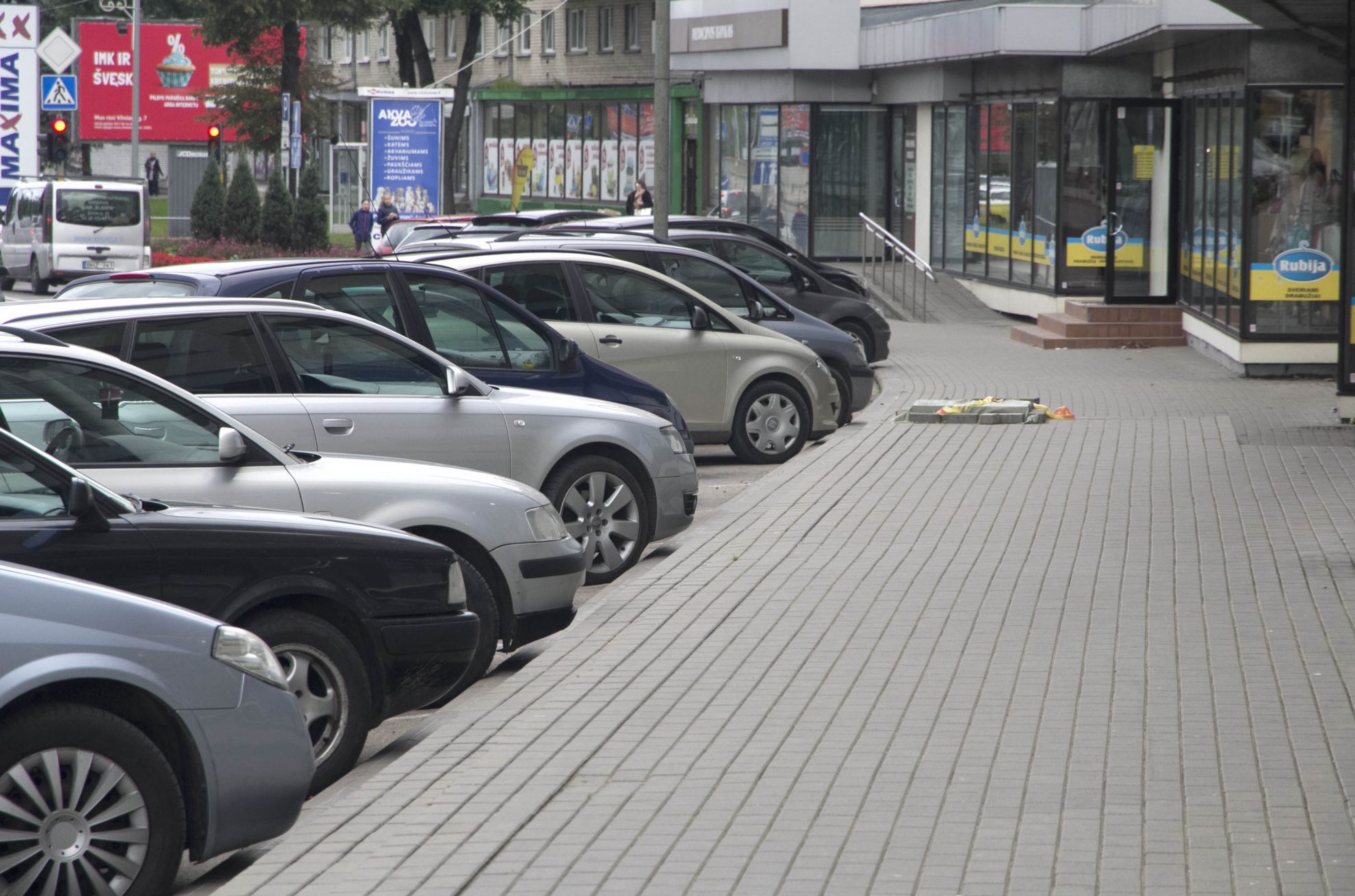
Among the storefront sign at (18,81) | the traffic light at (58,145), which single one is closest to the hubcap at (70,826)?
the storefront sign at (18,81)

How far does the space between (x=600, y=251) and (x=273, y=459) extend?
8689 millimetres

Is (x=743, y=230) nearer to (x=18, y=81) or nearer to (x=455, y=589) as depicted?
(x=455, y=589)

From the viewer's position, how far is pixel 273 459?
22.4ft

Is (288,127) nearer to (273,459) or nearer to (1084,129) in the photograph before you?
(1084,129)

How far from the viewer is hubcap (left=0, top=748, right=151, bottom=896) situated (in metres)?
4.44

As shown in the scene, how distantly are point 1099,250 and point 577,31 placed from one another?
32.9 meters

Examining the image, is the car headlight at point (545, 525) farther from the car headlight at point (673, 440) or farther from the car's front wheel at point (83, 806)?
the car's front wheel at point (83, 806)

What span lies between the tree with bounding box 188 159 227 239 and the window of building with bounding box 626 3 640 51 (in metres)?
13.9

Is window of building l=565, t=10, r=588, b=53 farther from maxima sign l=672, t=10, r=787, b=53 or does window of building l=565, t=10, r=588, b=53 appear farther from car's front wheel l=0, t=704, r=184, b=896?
car's front wheel l=0, t=704, r=184, b=896

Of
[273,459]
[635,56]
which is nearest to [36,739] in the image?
[273,459]

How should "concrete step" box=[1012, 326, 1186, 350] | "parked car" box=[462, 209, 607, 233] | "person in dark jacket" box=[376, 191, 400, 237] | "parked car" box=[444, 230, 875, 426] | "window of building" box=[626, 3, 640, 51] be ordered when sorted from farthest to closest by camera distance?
"window of building" box=[626, 3, 640, 51] < "person in dark jacket" box=[376, 191, 400, 237] < "parked car" box=[462, 209, 607, 233] < "concrete step" box=[1012, 326, 1186, 350] < "parked car" box=[444, 230, 875, 426]

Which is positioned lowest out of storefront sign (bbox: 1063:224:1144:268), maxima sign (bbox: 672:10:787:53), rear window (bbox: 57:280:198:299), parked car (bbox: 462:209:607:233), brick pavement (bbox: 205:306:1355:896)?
brick pavement (bbox: 205:306:1355:896)

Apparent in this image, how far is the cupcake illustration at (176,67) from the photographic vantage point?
211 ft

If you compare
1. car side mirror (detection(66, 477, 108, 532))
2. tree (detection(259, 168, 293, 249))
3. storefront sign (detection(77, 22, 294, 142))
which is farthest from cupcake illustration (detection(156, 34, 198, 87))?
car side mirror (detection(66, 477, 108, 532))
